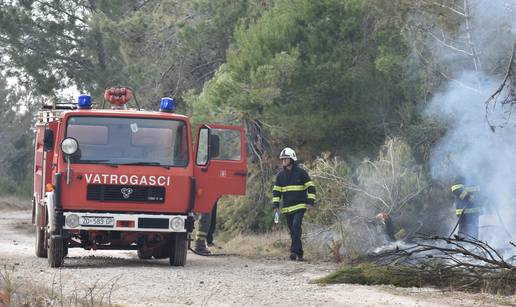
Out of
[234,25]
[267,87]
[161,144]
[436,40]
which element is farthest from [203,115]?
[161,144]

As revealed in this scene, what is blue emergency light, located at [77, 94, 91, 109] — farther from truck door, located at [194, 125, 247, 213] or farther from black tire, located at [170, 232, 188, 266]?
black tire, located at [170, 232, 188, 266]

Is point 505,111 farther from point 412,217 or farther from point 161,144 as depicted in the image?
point 161,144

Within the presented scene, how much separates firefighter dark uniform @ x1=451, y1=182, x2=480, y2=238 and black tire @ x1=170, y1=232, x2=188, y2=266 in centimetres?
478

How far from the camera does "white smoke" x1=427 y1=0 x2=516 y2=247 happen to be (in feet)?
55.0

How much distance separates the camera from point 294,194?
16.9 meters

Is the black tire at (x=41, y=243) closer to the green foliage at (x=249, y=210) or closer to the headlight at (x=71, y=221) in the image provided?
the headlight at (x=71, y=221)

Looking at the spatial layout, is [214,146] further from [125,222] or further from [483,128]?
[483,128]

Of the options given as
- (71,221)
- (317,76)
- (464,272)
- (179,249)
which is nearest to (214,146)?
(179,249)

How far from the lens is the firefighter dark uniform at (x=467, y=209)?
16.6 meters

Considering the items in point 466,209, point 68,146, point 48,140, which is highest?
point 48,140

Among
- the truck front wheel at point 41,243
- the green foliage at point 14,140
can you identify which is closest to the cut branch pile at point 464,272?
the truck front wheel at point 41,243

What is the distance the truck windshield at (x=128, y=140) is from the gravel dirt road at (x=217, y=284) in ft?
5.27

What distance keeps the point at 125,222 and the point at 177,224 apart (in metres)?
0.76

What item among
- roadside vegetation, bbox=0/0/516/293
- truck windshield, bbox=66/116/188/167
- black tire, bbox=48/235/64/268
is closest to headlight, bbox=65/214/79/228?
black tire, bbox=48/235/64/268
